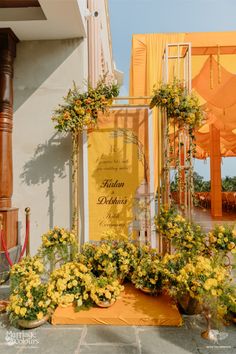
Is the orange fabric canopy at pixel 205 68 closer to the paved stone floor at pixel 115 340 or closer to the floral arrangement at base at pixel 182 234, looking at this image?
the floral arrangement at base at pixel 182 234

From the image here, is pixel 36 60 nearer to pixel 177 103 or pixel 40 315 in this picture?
pixel 177 103

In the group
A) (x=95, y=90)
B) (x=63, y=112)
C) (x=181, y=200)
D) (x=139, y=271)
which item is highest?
(x=95, y=90)

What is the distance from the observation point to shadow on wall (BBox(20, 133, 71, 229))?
186 inches

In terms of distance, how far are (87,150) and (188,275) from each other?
2.49 m

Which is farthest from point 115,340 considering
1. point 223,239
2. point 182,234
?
point 223,239

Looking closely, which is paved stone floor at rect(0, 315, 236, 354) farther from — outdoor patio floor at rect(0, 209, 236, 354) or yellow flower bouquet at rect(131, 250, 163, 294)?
yellow flower bouquet at rect(131, 250, 163, 294)

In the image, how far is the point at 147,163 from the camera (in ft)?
15.4

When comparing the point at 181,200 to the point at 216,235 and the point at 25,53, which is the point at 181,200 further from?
the point at 25,53

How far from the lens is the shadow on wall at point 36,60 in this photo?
188 inches

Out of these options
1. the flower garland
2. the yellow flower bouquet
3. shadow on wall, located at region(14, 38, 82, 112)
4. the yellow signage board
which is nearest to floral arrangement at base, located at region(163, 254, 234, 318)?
the yellow flower bouquet

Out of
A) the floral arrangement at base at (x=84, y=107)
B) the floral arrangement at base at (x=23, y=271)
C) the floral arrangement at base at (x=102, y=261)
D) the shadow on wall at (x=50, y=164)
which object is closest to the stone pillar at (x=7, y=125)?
the shadow on wall at (x=50, y=164)

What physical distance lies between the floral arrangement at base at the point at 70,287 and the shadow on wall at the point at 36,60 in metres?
2.80

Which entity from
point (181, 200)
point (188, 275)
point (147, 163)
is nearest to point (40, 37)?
point (147, 163)

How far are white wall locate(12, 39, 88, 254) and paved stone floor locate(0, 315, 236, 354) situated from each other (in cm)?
196
